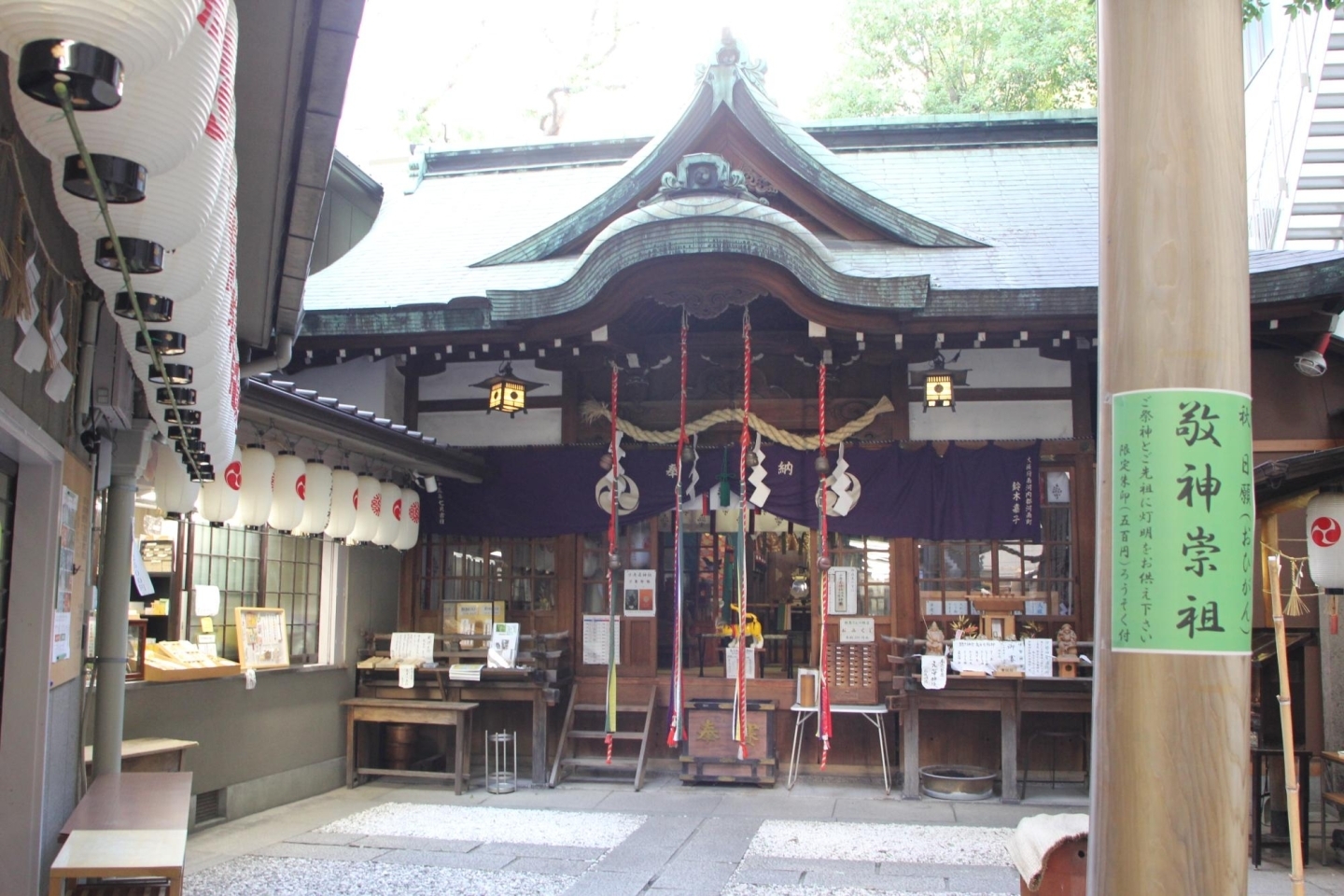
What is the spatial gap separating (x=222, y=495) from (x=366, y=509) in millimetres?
2194

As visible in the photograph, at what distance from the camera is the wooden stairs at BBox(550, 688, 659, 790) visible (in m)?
10.7

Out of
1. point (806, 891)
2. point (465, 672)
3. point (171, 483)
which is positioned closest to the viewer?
point (806, 891)

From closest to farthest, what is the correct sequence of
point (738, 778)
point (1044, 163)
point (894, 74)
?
point (738, 778) < point (1044, 163) < point (894, 74)

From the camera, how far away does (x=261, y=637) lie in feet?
31.3

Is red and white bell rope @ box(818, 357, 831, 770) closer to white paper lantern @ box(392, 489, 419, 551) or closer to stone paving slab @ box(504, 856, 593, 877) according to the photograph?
stone paving slab @ box(504, 856, 593, 877)

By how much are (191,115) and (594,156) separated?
12.6 meters

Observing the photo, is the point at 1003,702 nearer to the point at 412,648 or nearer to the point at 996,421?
the point at 996,421

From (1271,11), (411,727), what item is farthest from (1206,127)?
(1271,11)

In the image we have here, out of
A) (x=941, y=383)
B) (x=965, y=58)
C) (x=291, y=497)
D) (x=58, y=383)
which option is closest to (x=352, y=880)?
(x=291, y=497)

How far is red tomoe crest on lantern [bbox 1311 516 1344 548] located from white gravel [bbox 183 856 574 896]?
526 cm

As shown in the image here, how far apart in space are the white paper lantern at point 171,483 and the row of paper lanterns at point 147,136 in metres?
2.88

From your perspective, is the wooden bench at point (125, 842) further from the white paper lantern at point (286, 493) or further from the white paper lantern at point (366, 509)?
the white paper lantern at point (366, 509)

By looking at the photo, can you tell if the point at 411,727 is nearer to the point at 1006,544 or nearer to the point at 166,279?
the point at 1006,544

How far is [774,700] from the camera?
421 inches
